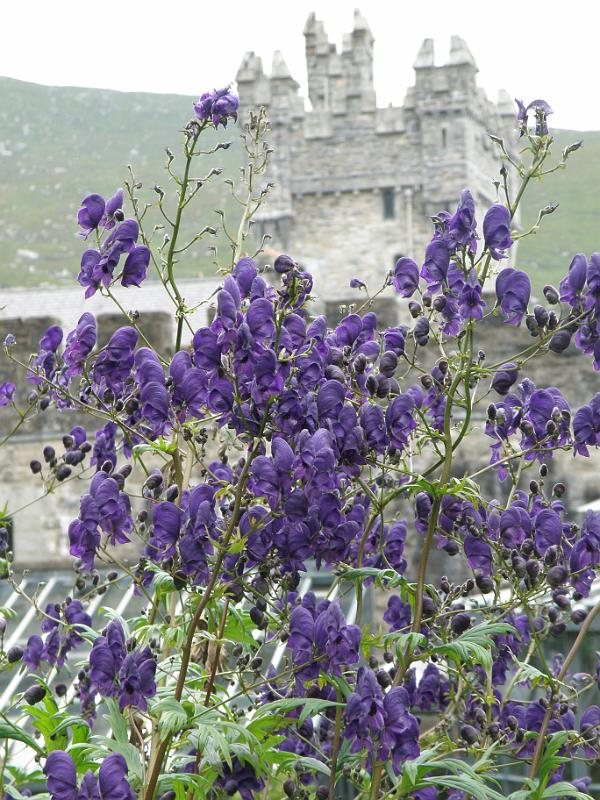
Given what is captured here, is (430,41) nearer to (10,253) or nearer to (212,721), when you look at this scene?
(212,721)

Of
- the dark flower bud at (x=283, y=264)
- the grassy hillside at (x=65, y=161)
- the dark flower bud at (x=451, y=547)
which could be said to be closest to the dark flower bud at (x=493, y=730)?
the dark flower bud at (x=451, y=547)

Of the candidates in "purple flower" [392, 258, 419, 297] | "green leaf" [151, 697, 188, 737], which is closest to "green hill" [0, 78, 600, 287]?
"purple flower" [392, 258, 419, 297]

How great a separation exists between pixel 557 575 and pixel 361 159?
145 ft

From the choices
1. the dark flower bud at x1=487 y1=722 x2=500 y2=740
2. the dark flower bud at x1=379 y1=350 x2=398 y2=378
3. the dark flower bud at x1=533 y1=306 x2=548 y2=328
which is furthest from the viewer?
the dark flower bud at x1=487 y1=722 x2=500 y2=740

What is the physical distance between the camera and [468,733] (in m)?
3.73

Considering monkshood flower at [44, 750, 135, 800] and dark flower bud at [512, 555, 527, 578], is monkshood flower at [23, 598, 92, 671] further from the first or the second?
dark flower bud at [512, 555, 527, 578]

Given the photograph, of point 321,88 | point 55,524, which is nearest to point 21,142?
point 321,88

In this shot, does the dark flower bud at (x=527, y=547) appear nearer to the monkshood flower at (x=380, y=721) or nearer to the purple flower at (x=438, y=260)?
the monkshood flower at (x=380, y=721)

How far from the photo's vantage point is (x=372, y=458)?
3303 millimetres

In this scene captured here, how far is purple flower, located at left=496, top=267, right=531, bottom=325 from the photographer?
3367 millimetres

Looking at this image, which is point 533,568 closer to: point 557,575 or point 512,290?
point 557,575

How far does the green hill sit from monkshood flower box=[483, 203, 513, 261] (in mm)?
87657

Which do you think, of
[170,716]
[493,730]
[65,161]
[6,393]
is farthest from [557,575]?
[65,161]

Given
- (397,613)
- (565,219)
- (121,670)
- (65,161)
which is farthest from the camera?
(65,161)
